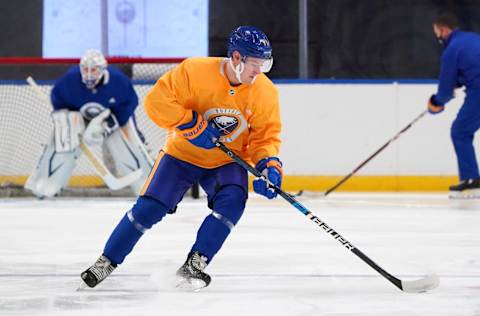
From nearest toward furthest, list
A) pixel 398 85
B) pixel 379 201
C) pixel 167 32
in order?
pixel 379 201, pixel 398 85, pixel 167 32

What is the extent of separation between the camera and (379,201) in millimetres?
6270

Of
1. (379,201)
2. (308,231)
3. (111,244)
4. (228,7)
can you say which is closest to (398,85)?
(379,201)

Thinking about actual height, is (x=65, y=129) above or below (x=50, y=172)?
above

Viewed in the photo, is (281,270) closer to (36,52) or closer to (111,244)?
(111,244)

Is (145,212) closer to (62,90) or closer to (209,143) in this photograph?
(209,143)

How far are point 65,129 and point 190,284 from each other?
4116mm

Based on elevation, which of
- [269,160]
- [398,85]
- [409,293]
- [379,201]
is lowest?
[379,201]

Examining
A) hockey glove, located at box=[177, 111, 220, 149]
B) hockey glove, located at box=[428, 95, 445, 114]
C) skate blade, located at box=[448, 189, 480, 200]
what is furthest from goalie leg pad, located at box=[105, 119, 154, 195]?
hockey glove, located at box=[177, 111, 220, 149]

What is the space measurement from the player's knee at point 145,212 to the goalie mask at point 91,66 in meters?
3.90

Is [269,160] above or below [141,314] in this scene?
above

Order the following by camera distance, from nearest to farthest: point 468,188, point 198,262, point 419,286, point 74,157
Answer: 1. point 419,286
2. point 198,262
3. point 468,188
4. point 74,157

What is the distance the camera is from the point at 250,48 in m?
2.60

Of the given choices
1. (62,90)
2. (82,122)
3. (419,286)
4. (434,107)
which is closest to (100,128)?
(82,122)

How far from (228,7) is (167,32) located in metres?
0.69
